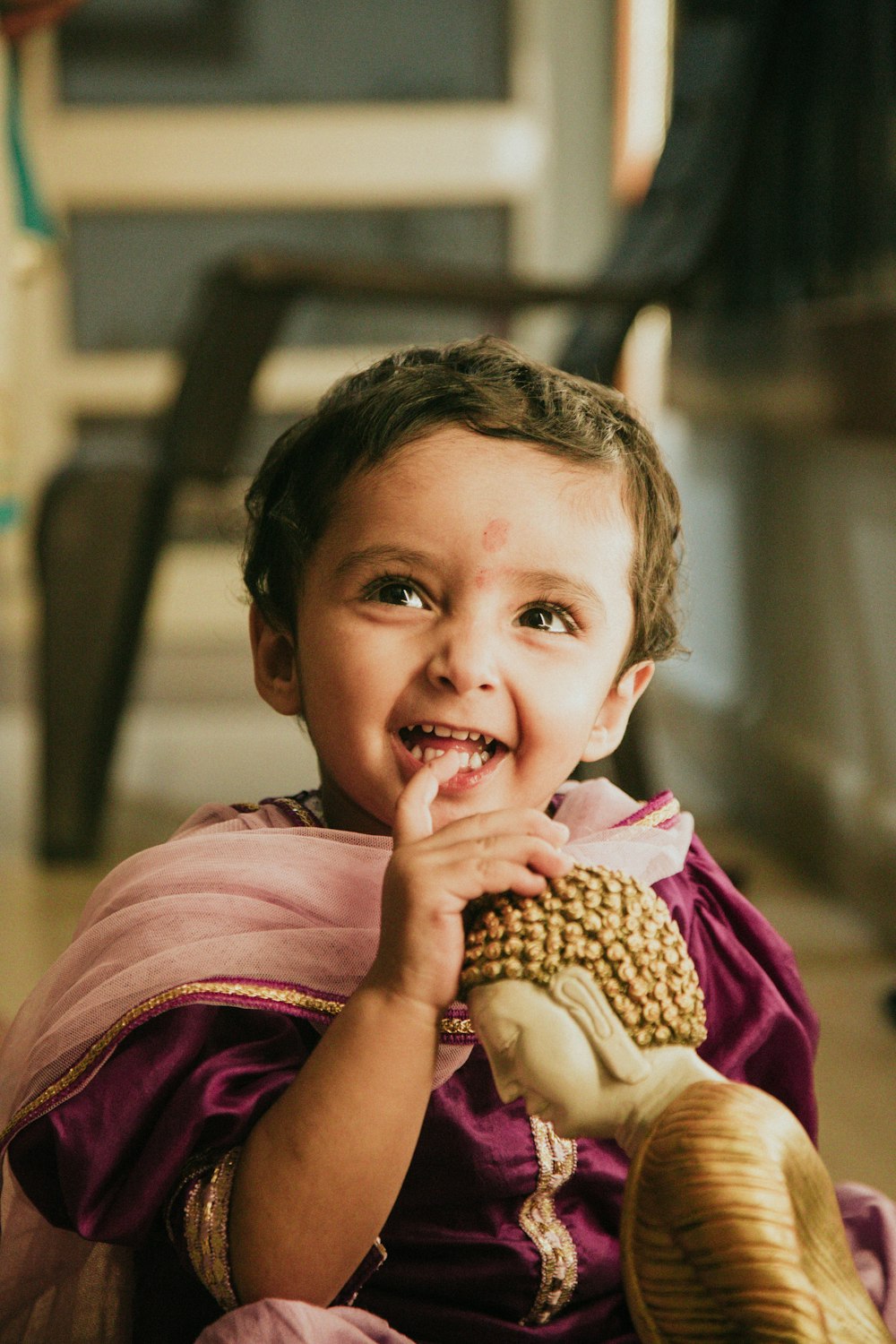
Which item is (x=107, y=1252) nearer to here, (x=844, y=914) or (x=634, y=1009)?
(x=634, y=1009)

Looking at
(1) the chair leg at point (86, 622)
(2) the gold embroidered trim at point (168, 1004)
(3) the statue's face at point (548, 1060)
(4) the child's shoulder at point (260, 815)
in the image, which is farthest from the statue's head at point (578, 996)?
(1) the chair leg at point (86, 622)

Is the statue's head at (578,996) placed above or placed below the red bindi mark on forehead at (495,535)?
below

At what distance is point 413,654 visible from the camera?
75 cm

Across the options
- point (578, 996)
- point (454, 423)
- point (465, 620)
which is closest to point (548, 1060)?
point (578, 996)

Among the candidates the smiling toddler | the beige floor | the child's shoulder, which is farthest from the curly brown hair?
the beige floor

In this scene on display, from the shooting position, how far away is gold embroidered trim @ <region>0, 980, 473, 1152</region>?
2.36ft

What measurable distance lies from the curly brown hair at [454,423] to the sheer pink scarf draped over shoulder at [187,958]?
0.42 ft

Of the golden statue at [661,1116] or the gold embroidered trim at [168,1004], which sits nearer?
the golden statue at [661,1116]

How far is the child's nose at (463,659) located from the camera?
727mm

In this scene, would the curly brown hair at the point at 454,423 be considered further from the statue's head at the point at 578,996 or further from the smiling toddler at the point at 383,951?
the statue's head at the point at 578,996

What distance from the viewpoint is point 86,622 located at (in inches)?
91.3

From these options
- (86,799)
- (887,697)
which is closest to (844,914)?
(887,697)

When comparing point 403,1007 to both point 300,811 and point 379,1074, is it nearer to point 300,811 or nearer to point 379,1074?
point 379,1074

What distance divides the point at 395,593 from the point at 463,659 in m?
0.06
